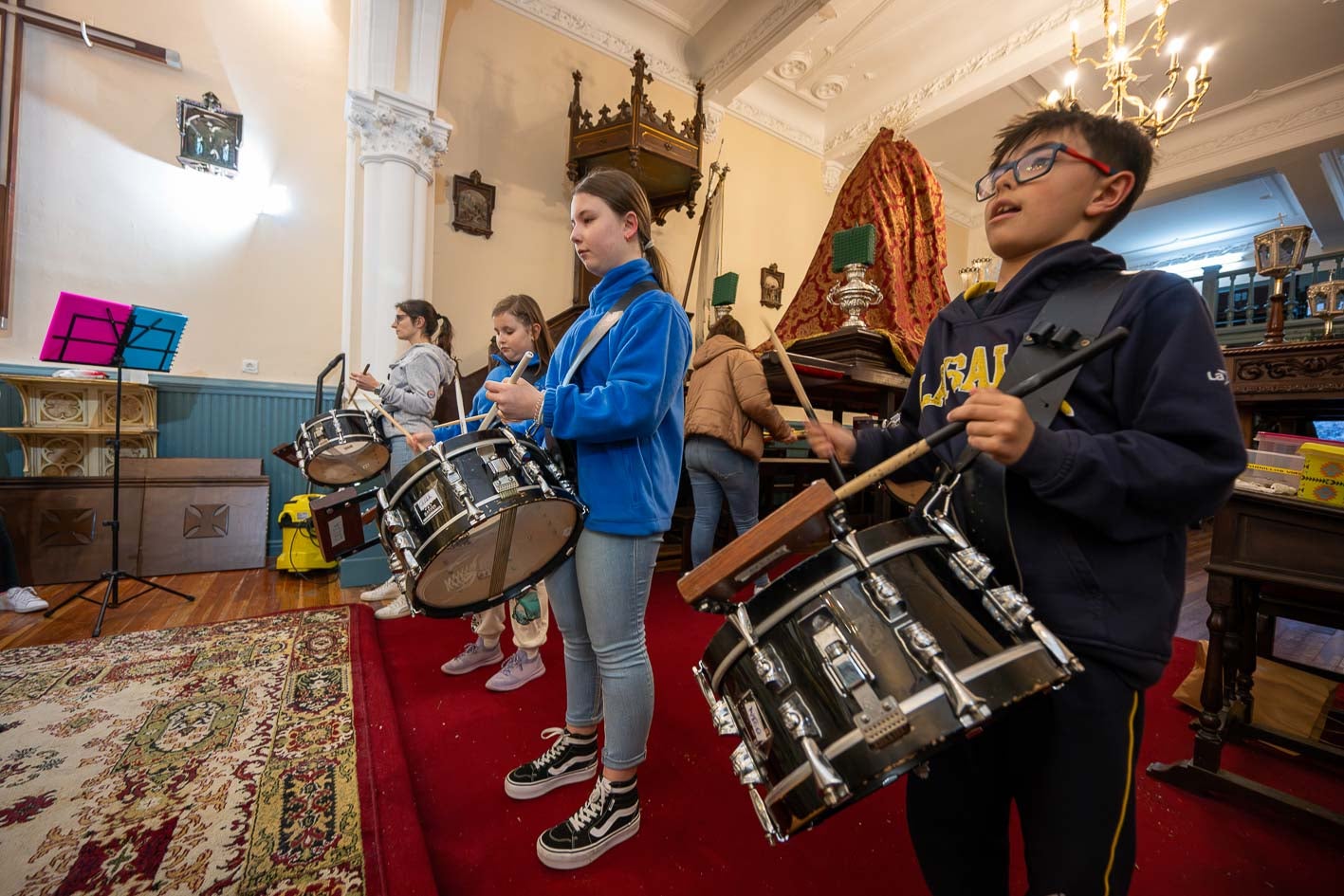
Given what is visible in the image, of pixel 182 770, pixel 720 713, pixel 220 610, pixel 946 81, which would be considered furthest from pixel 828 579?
→ pixel 946 81

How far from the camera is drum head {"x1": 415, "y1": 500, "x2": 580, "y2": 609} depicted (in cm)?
130

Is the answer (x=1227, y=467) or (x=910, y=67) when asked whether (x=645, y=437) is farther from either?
(x=910, y=67)

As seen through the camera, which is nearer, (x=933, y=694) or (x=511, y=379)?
(x=933, y=694)

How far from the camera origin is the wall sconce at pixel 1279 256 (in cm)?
249

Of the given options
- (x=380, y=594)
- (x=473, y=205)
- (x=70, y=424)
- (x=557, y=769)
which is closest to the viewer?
(x=557, y=769)

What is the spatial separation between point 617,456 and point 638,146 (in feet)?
13.5

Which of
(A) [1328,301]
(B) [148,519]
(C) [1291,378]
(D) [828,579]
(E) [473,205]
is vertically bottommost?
(B) [148,519]

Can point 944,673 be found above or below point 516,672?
above

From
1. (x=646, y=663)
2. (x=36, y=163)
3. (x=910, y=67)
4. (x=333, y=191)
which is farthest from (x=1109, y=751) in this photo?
(x=910, y=67)

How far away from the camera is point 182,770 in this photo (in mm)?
1705

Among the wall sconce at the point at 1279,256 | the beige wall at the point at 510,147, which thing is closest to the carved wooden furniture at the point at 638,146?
the beige wall at the point at 510,147

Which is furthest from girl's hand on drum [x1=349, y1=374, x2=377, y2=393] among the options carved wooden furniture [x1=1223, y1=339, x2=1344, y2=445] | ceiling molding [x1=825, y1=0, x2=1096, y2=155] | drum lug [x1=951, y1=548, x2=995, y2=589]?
ceiling molding [x1=825, y1=0, x2=1096, y2=155]

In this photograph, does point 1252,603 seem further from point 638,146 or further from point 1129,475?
point 638,146

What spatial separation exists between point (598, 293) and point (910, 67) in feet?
23.2
